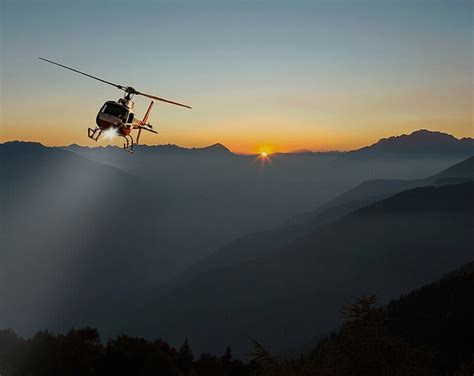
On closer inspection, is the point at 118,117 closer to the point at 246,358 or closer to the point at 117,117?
the point at 117,117

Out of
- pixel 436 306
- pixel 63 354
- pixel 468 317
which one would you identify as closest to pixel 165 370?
pixel 63 354

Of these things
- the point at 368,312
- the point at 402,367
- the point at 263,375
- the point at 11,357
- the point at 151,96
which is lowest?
the point at 11,357

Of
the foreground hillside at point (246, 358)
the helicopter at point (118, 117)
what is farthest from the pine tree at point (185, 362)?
the helicopter at point (118, 117)

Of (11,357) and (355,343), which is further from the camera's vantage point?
(11,357)

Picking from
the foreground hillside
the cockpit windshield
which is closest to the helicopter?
the cockpit windshield

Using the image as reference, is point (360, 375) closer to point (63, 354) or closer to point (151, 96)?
point (151, 96)

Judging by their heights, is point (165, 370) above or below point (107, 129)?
below
